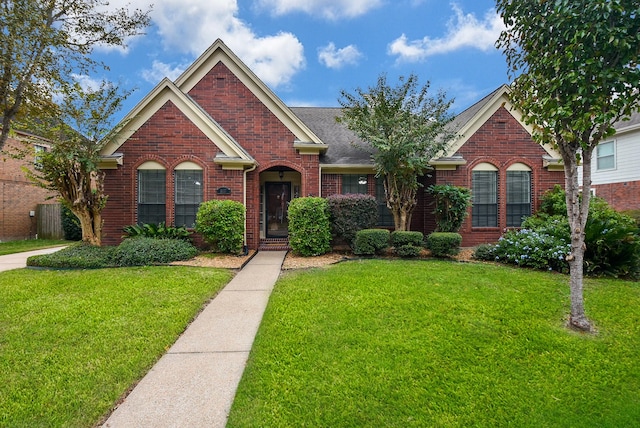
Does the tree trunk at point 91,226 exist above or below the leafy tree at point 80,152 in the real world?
Result: below

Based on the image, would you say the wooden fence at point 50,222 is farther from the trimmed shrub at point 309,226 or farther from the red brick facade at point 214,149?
the trimmed shrub at point 309,226

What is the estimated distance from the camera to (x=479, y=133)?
1133 centimetres

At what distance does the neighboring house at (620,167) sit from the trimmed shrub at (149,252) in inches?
787

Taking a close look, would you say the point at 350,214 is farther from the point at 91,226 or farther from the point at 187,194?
the point at 91,226

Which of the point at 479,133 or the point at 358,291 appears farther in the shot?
the point at 479,133

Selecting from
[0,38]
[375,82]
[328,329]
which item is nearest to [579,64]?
[328,329]

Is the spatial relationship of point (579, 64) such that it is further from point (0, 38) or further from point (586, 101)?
point (0, 38)

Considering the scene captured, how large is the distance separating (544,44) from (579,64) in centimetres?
62

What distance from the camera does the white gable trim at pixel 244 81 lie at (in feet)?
36.1

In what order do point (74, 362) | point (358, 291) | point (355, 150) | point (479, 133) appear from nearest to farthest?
point (74, 362) → point (358, 291) → point (479, 133) → point (355, 150)

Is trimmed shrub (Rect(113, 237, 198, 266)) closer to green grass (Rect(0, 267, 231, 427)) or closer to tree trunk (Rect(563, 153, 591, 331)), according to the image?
green grass (Rect(0, 267, 231, 427))

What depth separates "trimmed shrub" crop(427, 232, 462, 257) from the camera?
895cm

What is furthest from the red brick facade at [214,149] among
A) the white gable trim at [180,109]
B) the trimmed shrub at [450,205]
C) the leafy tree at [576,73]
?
the leafy tree at [576,73]

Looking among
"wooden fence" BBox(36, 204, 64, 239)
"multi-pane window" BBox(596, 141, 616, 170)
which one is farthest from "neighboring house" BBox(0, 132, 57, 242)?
"multi-pane window" BBox(596, 141, 616, 170)
